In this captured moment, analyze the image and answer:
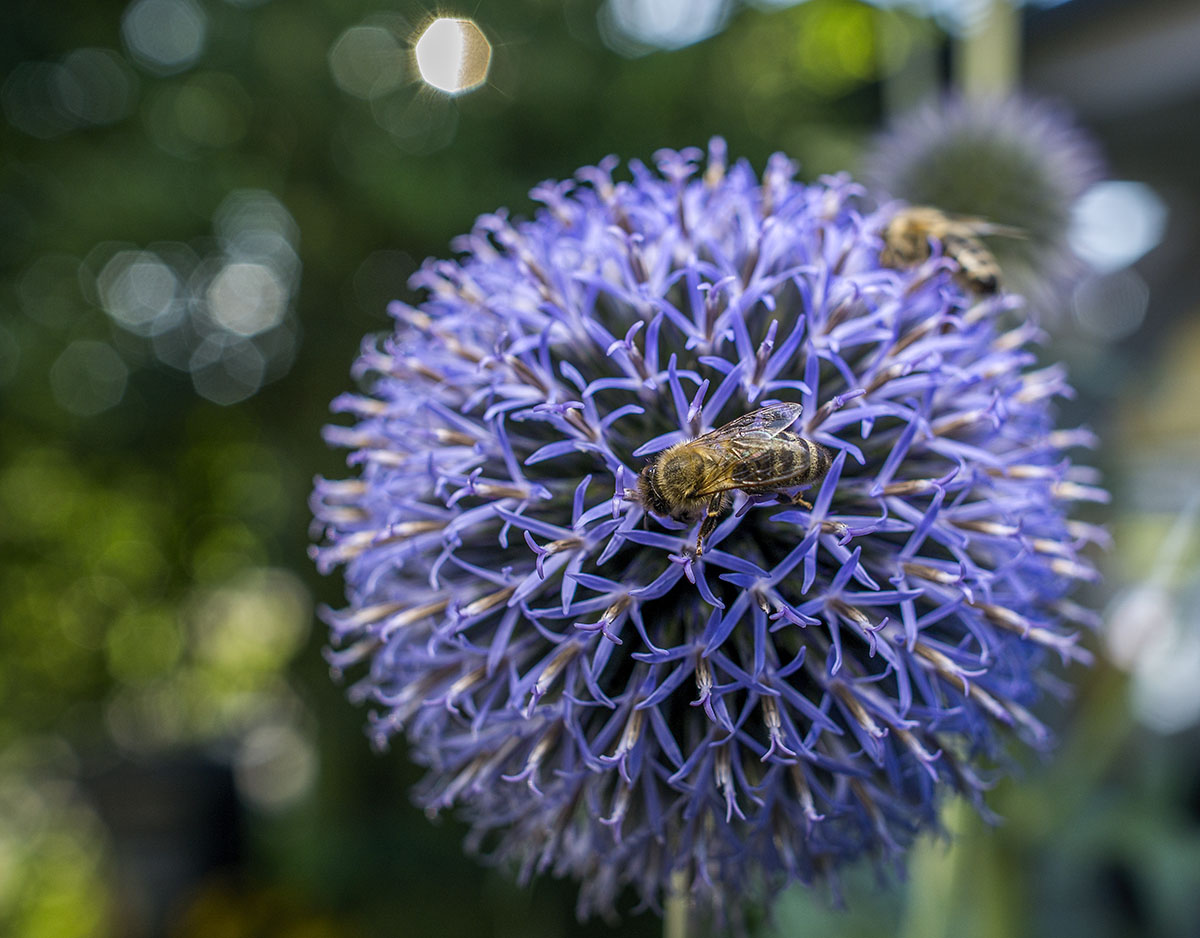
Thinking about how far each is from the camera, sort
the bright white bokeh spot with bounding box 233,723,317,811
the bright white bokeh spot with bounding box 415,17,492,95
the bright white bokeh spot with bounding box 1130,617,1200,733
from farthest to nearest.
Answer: the bright white bokeh spot with bounding box 233,723,317,811 < the bright white bokeh spot with bounding box 415,17,492,95 < the bright white bokeh spot with bounding box 1130,617,1200,733

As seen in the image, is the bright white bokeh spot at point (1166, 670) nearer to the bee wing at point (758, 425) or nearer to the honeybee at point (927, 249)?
the honeybee at point (927, 249)

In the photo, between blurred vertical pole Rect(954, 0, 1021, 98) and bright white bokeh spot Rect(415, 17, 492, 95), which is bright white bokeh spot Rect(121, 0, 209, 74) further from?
blurred vertical pole Rect(954, 0, 1021, 98)

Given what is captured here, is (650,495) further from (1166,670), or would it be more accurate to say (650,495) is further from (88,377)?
(88,377)

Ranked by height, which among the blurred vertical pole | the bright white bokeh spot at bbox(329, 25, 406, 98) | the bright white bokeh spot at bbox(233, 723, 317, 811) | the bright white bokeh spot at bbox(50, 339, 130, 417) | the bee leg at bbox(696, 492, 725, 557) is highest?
the bright white bokeh spot at bbox(329, 25, 406, 98)

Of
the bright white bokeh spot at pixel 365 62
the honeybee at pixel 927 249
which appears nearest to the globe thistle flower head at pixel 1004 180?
the honeybee at pixel 927 249

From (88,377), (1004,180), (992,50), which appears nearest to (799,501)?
(1004,180)

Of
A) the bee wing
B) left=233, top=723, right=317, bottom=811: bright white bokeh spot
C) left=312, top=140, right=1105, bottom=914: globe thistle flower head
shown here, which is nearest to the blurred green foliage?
left=233, top=723, right=317, bottom=811: bright white bokeh spot

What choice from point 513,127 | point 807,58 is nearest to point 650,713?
point 807,58

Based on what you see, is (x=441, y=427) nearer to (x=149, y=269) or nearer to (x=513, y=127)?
(x=513, y=127)
